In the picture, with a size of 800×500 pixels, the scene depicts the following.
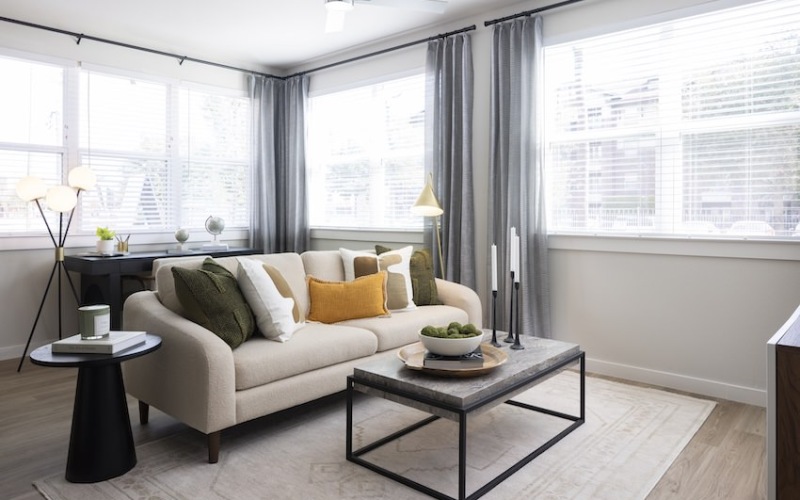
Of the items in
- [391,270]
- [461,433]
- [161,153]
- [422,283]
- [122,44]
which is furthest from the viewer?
[161,153]

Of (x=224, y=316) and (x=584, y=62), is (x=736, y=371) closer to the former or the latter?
(x=584, y=62)

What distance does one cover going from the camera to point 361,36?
499 cm

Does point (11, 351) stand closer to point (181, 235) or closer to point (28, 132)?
point (181, 235)

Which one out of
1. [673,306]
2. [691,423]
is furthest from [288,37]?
[691,423]

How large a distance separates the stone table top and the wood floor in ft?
2.20

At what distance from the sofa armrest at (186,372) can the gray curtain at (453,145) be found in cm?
237

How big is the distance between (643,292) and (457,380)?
6.44 ft

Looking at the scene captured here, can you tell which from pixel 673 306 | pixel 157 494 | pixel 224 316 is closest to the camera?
pixel 157 494

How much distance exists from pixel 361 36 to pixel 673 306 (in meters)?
3.42

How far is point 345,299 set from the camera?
3.46 meters

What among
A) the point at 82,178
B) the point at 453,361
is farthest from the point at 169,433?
the point at 82,178

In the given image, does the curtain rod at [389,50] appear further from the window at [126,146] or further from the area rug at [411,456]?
the area rug at [411,456]

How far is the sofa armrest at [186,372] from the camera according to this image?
242cm

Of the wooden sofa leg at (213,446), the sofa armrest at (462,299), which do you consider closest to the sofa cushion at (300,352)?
the wooden sofa leg at (213,446)
